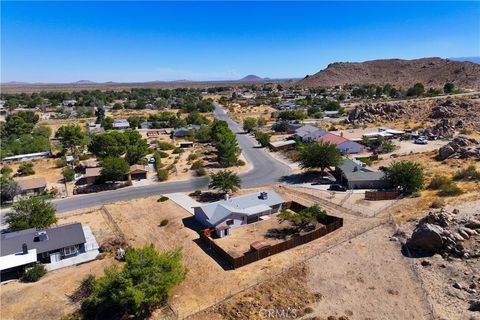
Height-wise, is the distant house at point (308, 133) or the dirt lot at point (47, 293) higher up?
the distant house at point (308, 133)

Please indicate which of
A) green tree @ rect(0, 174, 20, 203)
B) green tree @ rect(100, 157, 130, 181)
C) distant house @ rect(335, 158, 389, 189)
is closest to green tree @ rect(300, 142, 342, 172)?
distant house @ rect(335, 158, 389, 189)

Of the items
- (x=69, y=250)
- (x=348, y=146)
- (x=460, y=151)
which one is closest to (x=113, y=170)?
(x=69, y=250)

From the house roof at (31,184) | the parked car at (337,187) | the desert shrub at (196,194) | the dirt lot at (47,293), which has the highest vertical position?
the parked car at (337,187)

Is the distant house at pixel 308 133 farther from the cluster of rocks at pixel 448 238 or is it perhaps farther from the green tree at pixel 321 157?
the cluster of rocks at pixel 448 238

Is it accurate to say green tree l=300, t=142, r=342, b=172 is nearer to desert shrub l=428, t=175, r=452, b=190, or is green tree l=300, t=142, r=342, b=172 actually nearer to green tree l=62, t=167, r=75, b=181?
desert shrub l=428, t=175, r=452, b=190

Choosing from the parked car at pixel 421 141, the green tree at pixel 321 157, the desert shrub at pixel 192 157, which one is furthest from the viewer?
the parked car at pixel 421 141

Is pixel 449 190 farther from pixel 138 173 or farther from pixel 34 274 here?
pixel 34 274

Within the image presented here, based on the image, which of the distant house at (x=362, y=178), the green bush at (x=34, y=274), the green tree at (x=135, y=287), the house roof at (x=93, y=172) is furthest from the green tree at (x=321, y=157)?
the green bush at (x=34, y=274)
